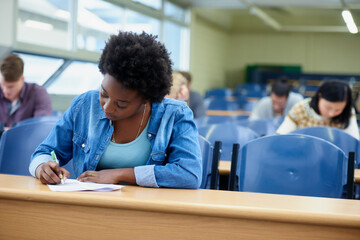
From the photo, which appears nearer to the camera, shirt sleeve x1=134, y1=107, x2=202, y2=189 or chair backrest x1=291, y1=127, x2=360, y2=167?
shirt sleeve x1=134, y1=107, x2=202, y2=189

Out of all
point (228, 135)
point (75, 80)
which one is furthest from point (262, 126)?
point (75, 80)

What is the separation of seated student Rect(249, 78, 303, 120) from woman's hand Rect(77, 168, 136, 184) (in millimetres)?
3733

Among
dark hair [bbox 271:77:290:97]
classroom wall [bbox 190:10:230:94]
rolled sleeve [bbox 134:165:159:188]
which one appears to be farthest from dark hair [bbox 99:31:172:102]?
classroom wall [bbox 190:10:230:94]

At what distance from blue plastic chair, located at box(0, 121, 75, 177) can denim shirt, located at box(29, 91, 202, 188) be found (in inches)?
20.5

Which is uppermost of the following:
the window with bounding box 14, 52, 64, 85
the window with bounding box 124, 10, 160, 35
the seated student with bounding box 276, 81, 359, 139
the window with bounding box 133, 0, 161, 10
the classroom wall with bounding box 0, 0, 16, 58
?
the window with bounding box 133, 0, 161, 10

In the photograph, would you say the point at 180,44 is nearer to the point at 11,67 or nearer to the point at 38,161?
the point at 11,67

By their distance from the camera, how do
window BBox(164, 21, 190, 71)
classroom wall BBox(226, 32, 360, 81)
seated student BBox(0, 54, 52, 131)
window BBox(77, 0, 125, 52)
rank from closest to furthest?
seated student BBox(0, 54, 52, 131) < window BBox(77, 0, 125, 52) < window BBox(164, 21, 190, 71) < classroom wall BBox(226, 32, 360, 81)

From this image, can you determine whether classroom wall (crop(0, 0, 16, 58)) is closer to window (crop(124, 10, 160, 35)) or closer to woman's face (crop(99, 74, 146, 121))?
window (crop(124, 10, 160, 35))

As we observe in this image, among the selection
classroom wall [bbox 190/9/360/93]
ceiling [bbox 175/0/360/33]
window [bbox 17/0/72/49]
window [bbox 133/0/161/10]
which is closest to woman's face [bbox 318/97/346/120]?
window [bbox 17/0/72/49]

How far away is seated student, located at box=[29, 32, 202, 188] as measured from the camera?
1.68 meters

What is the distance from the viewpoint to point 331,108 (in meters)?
3.57

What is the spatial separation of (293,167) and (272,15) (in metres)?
15.2

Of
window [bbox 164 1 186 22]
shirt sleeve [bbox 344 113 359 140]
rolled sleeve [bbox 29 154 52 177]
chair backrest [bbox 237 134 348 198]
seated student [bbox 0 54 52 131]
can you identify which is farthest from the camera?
window [bbox 164 1 186 22]

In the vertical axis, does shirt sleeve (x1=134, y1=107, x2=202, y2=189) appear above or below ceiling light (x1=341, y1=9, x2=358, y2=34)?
below
